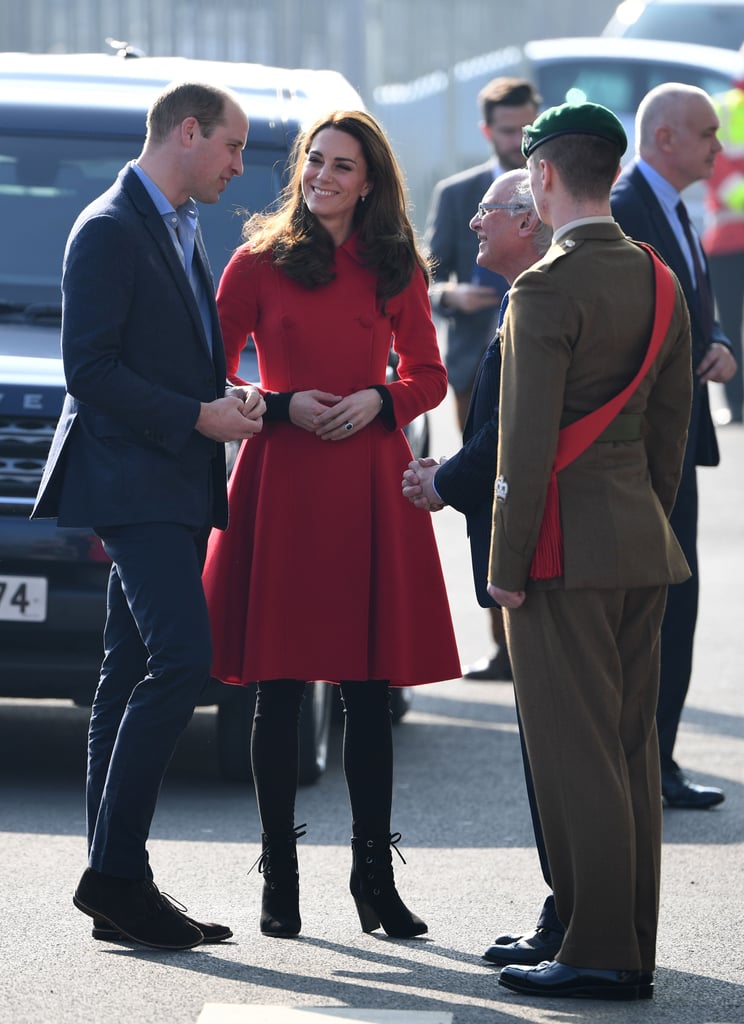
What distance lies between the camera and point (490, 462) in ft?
16.0

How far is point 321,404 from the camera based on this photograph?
5.26 m

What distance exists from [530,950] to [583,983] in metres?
0.31

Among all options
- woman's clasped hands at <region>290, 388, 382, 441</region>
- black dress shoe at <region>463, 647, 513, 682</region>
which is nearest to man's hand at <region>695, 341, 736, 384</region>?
woman's clasped hands at <region>290, 388, 382, 441</region>

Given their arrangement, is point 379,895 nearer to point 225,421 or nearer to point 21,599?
point 225,421

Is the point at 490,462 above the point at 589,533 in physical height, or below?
above

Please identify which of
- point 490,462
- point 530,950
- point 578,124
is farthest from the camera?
point 530,950

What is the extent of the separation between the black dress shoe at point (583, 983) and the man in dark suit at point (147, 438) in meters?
0.81

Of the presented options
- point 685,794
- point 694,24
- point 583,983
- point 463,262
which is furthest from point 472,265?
point 694,24

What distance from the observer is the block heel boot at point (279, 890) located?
522cm

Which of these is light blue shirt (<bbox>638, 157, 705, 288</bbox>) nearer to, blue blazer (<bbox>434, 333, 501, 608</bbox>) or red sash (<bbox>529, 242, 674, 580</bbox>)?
blue blazer (<bbox>434, 333, 501, 608</bbox>)

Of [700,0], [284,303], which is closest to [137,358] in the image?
[284,303]

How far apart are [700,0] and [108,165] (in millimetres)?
19866

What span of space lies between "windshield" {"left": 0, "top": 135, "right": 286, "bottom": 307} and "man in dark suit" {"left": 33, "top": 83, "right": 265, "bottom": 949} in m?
1.98

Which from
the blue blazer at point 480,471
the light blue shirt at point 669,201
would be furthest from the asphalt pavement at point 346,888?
the light blue shirt at point 669,201
